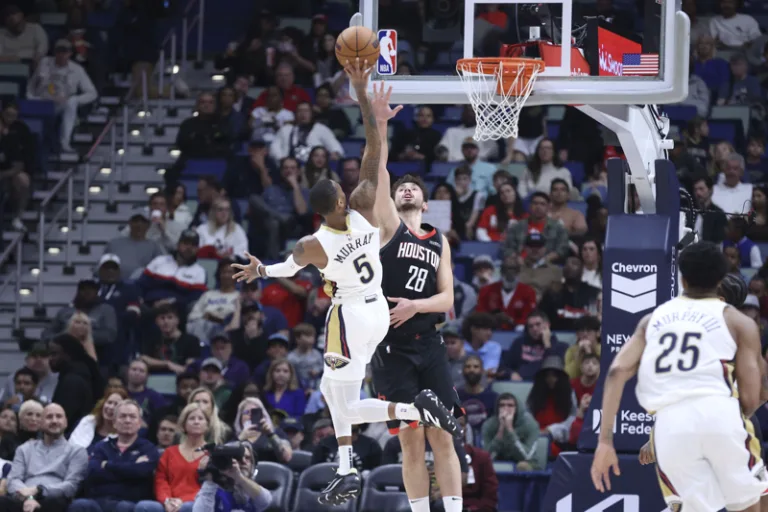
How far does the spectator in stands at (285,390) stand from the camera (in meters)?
15.6

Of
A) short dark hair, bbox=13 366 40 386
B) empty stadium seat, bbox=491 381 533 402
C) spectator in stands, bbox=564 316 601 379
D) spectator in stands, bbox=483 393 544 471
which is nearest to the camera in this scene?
spectator in stands, bbox=483 393 544 471

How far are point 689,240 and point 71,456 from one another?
253 inches

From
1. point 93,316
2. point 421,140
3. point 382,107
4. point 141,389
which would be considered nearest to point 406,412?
point 382,107

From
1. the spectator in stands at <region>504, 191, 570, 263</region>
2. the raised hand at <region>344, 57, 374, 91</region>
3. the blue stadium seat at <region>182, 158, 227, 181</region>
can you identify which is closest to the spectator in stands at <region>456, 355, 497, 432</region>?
the spectator in stands at <region>504, 191, 570, 263</region>

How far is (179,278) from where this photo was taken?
695 inches

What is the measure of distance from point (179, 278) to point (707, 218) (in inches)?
248

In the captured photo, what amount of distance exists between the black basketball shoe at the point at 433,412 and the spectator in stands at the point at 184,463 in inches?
183

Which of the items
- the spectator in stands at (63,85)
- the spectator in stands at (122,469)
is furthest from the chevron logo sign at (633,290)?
the spectator in stands at (63,85)

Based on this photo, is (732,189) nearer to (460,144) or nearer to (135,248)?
(460,144)

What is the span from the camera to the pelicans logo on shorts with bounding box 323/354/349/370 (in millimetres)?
10086

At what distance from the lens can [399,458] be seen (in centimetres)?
1461

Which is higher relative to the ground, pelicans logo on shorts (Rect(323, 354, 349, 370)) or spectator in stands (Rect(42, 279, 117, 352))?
pelicans logo on shorts (Rect(323, 354, 349, 370))

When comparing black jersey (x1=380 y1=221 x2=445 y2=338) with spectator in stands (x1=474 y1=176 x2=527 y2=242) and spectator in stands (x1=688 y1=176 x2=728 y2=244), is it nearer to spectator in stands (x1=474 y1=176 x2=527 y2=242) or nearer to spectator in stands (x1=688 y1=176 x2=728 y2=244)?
spectator in stands (x1=688 y1=176 x2=728 y2=244)

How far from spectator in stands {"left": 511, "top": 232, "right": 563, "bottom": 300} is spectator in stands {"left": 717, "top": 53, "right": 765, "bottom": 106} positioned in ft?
14.4
